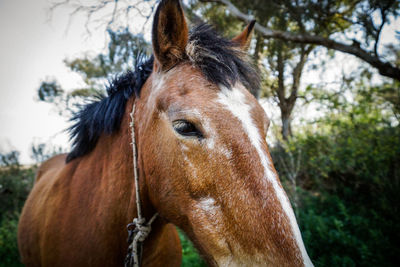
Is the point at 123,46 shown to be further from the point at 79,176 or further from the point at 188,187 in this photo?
the point at 188,187

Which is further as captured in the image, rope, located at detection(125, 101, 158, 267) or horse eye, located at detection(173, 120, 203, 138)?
rope, located at detection(125, 101, 158, 267)

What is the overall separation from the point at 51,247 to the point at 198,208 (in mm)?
1520

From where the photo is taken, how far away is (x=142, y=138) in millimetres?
1344

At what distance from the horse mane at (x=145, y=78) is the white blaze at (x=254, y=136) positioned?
0.09 metres

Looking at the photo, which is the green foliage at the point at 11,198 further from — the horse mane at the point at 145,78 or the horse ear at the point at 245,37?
the horse ear at the point at 245,37

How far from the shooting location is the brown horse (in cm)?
84

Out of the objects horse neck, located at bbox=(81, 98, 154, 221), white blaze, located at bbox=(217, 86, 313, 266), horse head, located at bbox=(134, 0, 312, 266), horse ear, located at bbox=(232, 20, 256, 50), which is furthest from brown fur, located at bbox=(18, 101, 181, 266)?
horse ear, located at bbox=(232, 20, 256, 50)

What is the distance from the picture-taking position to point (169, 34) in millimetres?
1338

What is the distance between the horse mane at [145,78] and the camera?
4.17 feet

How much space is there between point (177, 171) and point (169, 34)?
949 mm

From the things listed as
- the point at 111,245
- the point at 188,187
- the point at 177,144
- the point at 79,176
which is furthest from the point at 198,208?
the point at 79,176

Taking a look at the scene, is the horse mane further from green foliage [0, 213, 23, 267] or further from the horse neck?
green foliage [0, 213, 23, 267]

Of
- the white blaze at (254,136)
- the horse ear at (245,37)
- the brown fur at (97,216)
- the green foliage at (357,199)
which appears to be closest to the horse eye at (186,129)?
the white blaze at (254,136)

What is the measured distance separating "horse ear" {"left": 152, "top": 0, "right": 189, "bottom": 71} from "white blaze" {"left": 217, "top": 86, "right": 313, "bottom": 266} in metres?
0.47
